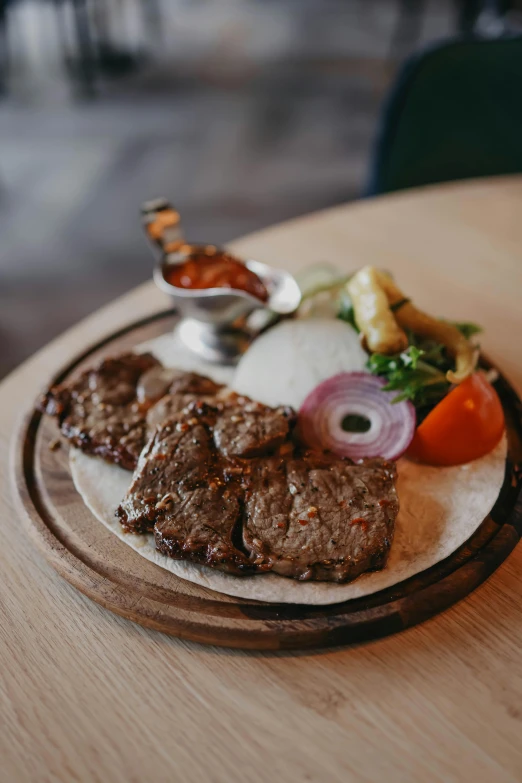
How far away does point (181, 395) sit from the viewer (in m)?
1.89

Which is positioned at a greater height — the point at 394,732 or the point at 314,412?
the point at 314,412

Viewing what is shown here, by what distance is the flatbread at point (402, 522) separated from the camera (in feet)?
4.69

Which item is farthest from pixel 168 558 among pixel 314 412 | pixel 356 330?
pixel 356 330

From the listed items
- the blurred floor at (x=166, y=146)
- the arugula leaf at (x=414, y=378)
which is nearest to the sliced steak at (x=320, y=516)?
the arugula leaf at (x=414, y=378)

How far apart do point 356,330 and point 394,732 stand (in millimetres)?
1202

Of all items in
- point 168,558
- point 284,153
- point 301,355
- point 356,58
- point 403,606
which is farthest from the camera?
point 356,58

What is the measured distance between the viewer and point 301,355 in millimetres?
1999

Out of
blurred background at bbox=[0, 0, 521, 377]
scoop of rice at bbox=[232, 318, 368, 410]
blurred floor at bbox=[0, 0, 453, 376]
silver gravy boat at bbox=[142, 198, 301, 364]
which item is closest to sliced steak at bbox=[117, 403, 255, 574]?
scoop of rice at bbox=[232, 318, 368, 410]

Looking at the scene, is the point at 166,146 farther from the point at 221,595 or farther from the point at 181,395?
the point at 221,595

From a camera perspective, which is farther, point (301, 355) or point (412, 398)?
point (301, 355)

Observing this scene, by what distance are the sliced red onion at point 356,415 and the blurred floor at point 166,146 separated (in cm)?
292

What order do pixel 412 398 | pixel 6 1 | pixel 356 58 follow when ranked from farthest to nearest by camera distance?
pixel 356 58, pixel 6 1, pixel 412 398

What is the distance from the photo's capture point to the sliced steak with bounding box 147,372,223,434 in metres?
1.84

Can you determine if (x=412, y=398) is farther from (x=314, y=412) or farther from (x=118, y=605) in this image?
(x=118, y=605)
